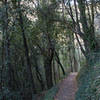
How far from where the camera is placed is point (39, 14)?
11.5 metres

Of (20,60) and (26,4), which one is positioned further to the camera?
(20,60)

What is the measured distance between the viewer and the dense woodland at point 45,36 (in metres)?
8.53

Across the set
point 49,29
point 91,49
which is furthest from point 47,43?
point 91,49

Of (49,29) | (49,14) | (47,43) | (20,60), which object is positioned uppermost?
(49,14)

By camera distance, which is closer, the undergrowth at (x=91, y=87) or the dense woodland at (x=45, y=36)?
the undergrowth at (x=91, y=87)

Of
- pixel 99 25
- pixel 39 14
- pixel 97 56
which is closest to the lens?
pixel 97 56

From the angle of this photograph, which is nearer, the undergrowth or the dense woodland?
the undergrowth

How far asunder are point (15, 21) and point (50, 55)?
6905 mm

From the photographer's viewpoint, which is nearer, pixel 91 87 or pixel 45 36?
pixel 91 87

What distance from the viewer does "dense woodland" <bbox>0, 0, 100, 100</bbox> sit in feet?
28.0

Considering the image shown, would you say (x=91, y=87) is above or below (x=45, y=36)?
below

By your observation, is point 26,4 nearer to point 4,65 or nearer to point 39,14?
point 39,14

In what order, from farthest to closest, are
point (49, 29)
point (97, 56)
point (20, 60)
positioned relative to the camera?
point (20, 60) < point (49, 29) < point (97, 56)

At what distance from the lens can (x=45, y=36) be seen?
14.3 m
